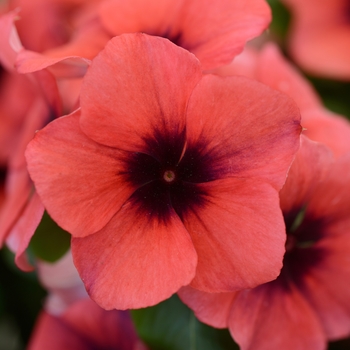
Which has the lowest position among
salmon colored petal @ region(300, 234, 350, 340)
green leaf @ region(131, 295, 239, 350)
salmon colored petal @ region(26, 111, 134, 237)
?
green leaf @ region(131, 295, 239, 350)

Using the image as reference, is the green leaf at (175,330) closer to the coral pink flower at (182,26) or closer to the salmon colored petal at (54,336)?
the salmon colored petal at (54,336)

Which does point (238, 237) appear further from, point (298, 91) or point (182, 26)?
point (298, 91)

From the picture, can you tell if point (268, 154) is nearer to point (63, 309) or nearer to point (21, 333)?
point (63, 309)

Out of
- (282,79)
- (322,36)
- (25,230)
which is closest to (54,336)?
(25,230)

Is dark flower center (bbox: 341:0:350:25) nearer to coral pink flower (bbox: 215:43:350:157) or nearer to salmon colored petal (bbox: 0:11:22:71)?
coral pink flower (bbox: 215:43:350:157)

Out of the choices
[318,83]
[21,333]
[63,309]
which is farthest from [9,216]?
[318,83]

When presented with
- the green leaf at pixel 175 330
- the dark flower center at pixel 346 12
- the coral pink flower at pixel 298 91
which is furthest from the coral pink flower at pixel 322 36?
the green leaf at pixel 175 330

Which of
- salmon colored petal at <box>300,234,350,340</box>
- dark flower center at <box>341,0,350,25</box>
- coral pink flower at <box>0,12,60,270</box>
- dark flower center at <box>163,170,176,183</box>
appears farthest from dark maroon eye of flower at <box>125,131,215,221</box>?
dark flower center at <box>341,0,350,25</box>
